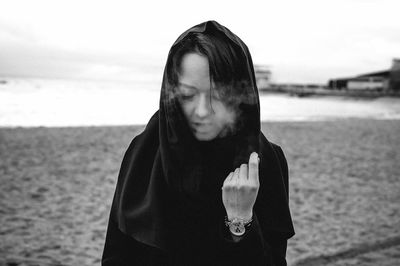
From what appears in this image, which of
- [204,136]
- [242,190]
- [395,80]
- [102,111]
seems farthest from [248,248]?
[395,80]

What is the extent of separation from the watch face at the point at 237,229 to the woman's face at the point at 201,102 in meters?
0.35

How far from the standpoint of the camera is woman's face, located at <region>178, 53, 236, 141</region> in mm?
1501

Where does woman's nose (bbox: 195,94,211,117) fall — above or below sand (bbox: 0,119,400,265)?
above

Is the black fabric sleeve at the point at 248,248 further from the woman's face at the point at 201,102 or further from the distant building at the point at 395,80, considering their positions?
the distant building at the point at 395,80

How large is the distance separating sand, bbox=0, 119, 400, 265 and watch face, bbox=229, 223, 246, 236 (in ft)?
8.24

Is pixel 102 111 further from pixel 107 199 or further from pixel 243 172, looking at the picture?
pixel 243 172

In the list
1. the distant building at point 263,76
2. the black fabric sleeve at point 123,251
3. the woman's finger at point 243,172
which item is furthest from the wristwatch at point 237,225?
the distant building at point 263,76

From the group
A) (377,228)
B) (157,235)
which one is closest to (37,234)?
(157,235)

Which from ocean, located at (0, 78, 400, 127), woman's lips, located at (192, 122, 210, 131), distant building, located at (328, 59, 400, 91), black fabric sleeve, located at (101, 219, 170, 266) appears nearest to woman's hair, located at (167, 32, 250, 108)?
woman's lips, located at (192, 122, 210, 131)

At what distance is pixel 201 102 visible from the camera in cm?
151

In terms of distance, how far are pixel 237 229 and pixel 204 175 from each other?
0.25 metres

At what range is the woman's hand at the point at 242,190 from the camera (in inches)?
56.4

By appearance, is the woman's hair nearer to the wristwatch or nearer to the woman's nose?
the woman's nose

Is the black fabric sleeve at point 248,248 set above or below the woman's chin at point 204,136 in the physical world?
below
